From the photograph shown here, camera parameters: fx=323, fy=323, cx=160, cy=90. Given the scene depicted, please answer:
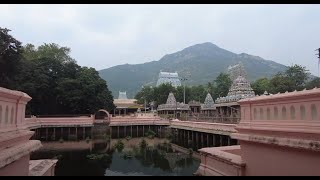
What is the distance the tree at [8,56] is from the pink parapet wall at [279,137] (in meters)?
31.4

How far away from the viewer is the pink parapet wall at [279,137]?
699 cm

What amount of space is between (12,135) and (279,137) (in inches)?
252

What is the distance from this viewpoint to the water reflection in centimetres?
1986

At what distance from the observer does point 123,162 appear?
23.7 m

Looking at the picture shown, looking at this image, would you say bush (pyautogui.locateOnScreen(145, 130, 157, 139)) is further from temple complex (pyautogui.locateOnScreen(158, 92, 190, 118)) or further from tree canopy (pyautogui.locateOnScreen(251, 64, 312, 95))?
tree canopy (pyautogui.locateOnScreen(251, 64, 312, 95))

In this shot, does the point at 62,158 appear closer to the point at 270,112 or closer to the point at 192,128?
the point at 192,128

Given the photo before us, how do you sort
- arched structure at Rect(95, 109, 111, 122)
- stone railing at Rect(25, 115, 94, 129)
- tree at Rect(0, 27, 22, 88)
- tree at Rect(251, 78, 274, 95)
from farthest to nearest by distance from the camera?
tree at Rect(251, 78, 274, 95)
arched structure at Rect(95, 109, 111, 122)
stone railing at Rect(25, 115, 94, 129)
tree at Rect(0, 27, 22, 88)

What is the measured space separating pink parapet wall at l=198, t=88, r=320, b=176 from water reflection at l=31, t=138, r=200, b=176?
905cm

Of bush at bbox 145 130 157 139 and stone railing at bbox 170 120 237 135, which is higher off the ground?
stone railing at bbox 170 120 237 135

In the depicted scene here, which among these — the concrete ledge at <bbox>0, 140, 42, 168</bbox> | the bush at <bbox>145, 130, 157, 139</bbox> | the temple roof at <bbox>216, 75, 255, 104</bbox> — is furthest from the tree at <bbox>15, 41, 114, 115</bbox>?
the concrete ledge at <bbox>0, 140, 42, 168</bbox>

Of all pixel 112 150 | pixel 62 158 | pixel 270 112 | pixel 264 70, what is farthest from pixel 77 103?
pixel 264 70

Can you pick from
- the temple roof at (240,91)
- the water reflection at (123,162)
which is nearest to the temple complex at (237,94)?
the temple roof at (240,91)

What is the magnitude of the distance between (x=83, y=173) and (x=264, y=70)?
593 ft

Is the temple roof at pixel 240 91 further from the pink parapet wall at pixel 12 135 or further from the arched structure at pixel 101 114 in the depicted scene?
the pink parapet wall at pixel 12 135
